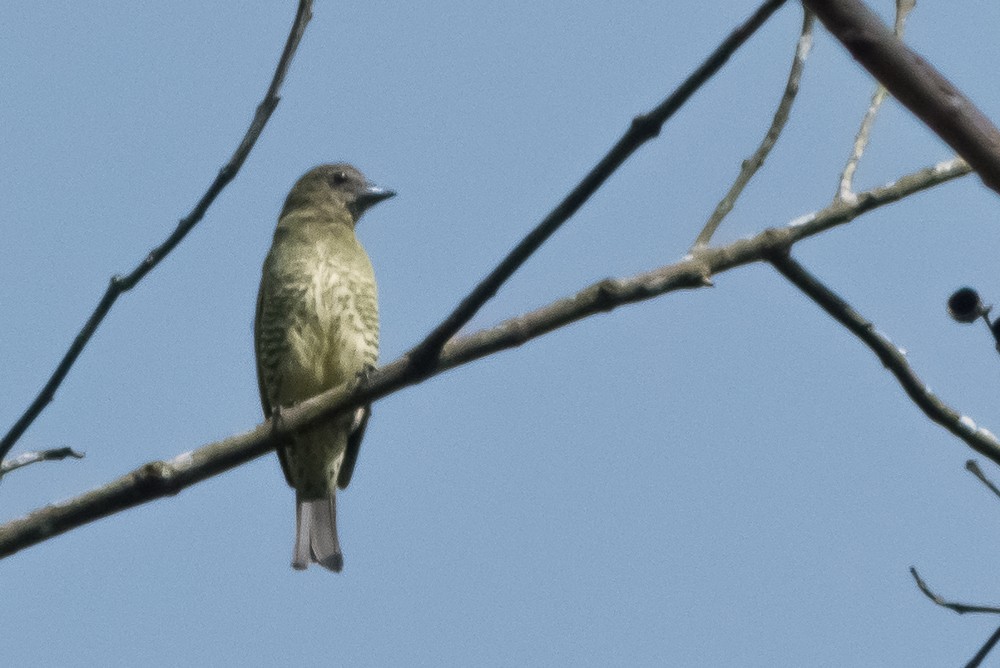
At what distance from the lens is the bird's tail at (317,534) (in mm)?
5836

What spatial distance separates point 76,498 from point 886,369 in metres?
1.61

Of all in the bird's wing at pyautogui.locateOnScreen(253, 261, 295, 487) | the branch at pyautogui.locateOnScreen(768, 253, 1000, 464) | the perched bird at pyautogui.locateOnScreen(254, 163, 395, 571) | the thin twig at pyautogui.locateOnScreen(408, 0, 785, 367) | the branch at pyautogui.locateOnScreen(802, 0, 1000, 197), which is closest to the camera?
the branch at pyautogui.locateOnScreen(802, 0, 1000, 197)

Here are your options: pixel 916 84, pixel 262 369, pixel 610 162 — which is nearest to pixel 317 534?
pixel 262 369

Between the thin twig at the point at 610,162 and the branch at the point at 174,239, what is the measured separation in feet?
1.58

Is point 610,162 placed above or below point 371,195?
below

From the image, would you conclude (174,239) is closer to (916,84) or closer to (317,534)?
(916,84)

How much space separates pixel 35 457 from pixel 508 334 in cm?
93

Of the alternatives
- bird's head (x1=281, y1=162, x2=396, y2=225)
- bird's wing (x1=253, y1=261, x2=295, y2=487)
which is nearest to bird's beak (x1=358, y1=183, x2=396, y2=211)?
bird's head (x1=281, y1=162, x2=396, y2=225)

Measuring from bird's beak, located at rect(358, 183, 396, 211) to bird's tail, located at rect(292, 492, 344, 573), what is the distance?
1684mm

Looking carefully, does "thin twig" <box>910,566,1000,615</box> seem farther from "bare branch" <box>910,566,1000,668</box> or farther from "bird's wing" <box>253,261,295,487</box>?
"bird's wing" <box>253,261,295,487</box>

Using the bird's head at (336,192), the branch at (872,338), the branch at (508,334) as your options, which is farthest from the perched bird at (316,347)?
the branch at (872,338)

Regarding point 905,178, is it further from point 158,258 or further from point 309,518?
point 309,518

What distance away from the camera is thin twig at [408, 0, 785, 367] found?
212 centimetres

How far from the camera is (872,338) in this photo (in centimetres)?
272
